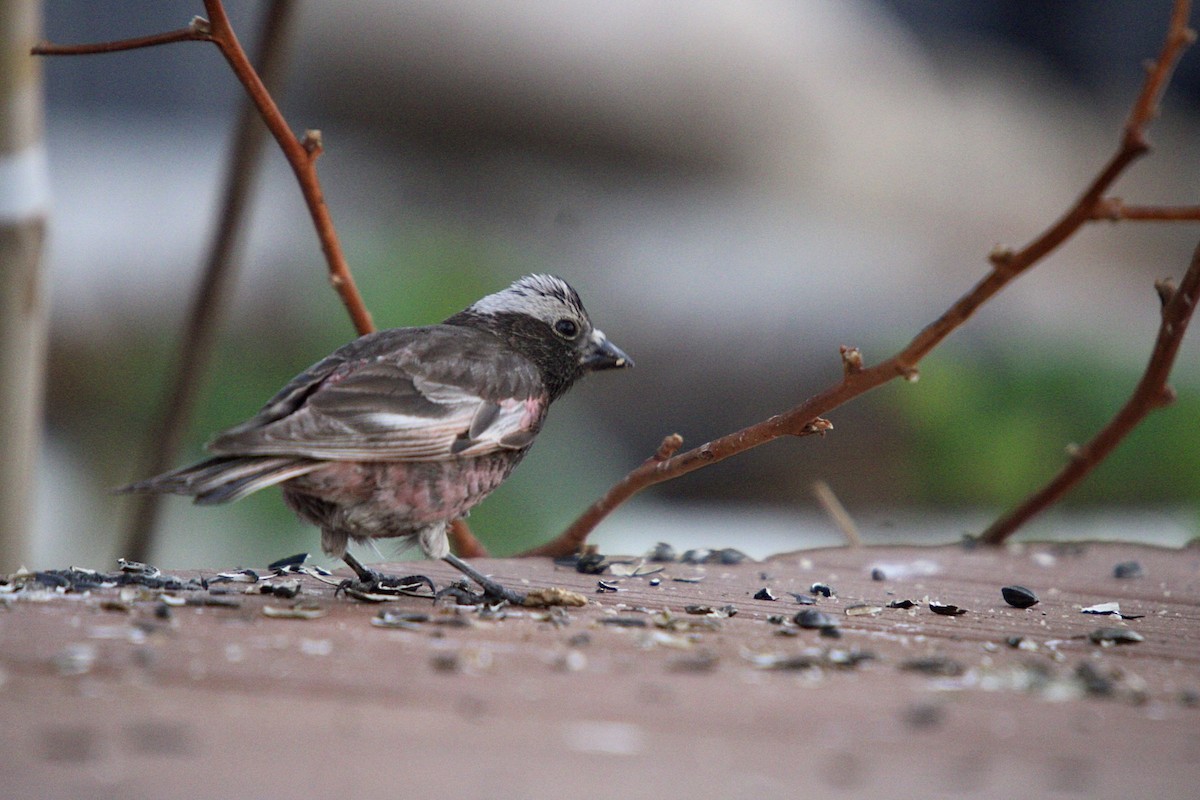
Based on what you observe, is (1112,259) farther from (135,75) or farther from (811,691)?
(811,691)

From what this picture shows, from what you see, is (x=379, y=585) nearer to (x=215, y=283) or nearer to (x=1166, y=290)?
(x=215, y=283)

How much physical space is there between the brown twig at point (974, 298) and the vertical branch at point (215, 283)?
1627 mm

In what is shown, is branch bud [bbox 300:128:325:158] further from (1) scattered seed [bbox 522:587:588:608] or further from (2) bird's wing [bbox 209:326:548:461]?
(1) scattered seed [bbox 522:587:588:608]

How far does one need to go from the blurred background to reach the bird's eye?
423 centimetres

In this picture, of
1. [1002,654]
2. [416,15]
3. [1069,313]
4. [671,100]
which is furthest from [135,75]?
[1002,654]

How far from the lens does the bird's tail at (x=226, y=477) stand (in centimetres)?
293

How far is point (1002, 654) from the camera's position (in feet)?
8.06

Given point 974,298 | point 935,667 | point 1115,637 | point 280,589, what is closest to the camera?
point 935,667

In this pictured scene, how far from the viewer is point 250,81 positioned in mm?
3131

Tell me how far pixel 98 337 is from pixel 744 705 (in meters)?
10.2

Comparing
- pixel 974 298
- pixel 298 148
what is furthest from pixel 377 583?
pixel 974 298

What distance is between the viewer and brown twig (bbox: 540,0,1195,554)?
221cm

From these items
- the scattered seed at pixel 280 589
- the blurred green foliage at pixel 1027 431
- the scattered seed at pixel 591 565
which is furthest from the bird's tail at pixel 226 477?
the blurred green foliage at pixel 1027 431

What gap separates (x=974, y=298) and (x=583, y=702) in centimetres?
103
